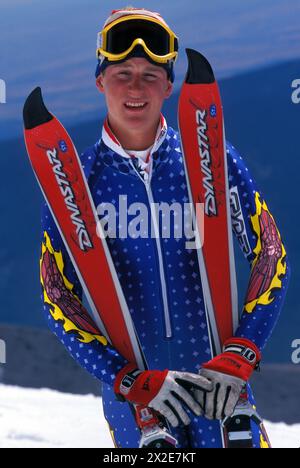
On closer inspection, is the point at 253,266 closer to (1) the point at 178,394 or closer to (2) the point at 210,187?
(2) the point at 210,187

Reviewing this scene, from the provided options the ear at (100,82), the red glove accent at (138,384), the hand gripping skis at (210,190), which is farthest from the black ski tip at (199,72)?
the red glove accent at (138,384)

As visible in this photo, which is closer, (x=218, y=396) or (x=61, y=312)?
(x=218, y=396)

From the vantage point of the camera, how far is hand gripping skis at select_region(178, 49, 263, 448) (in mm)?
3041

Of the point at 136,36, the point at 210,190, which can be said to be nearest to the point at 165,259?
the point at 210,190

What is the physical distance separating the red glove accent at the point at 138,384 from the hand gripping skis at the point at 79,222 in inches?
4.9

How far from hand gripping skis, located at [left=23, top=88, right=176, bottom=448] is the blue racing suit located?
0.22ft

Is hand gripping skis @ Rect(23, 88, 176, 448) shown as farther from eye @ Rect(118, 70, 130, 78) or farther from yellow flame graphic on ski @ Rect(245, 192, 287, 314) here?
yellow flame graphic on ski @ Rect(245, 192, 287, 314)

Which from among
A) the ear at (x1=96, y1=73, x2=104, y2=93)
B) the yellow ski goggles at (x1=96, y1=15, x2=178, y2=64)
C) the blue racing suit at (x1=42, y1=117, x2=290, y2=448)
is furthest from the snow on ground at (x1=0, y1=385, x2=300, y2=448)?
the yellow ski goggles at (x1=96, y1=15, x2=178, y2=64)

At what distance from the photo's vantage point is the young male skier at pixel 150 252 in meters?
3.01

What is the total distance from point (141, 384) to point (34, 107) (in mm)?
965

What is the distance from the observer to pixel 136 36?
3012mm

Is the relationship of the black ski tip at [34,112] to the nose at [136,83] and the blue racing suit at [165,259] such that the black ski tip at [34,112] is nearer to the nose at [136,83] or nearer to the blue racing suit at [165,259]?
the blue racing suit at [165,259]

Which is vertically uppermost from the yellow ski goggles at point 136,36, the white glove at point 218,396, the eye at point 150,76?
the yellow ski goggles at point 136,36

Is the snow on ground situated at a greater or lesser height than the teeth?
greater
